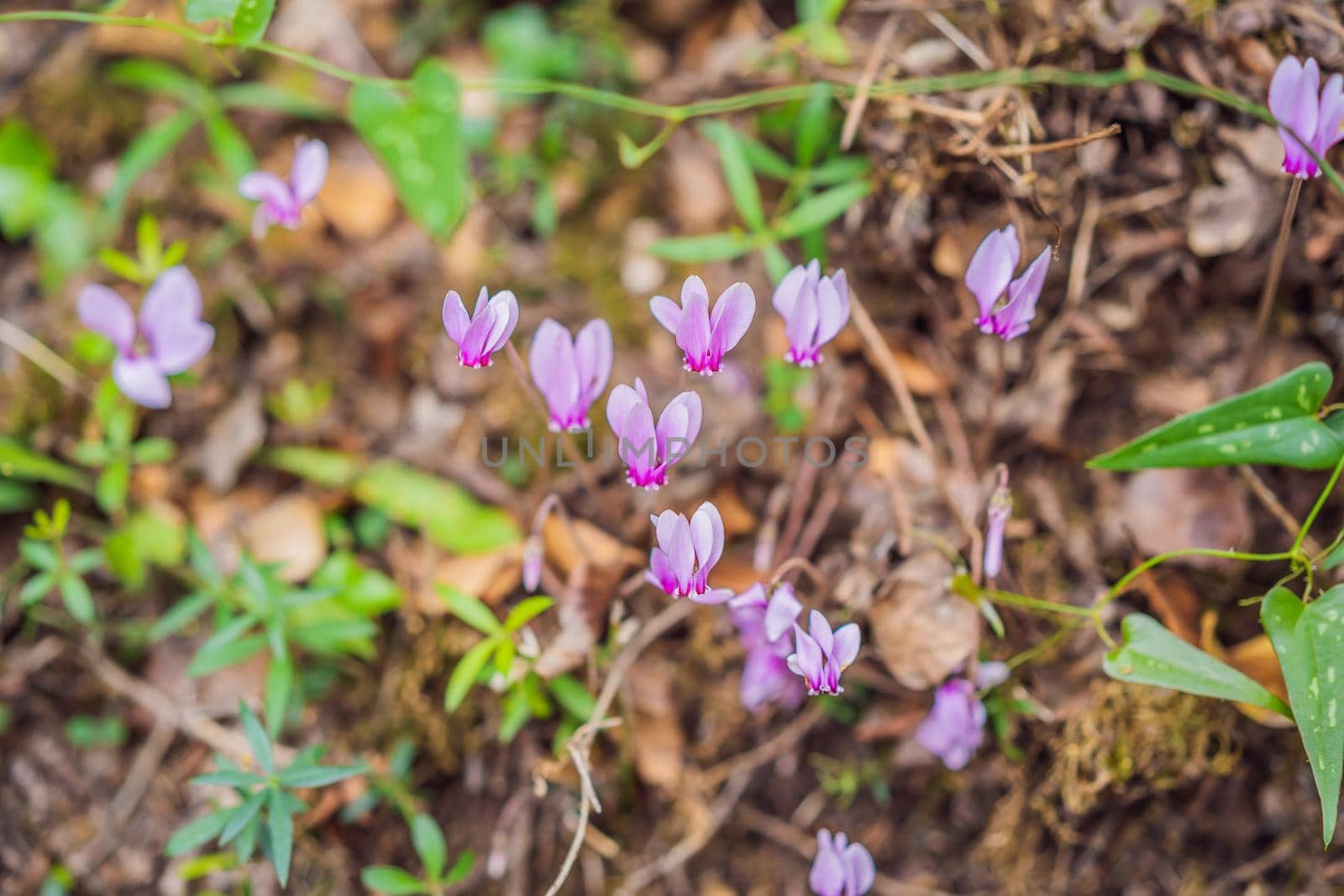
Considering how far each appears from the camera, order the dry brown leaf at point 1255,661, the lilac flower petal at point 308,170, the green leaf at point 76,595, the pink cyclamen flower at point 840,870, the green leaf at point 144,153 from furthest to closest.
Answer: the green leaf at point 144,153 → the green leaf at point 76,595 → the lilac flower petal at point 308,170 → the dry brown leaf at point 1255,661 → the pink cyclamen flower at point 840,870

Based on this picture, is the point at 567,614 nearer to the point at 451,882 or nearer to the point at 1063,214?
the point at 451,882

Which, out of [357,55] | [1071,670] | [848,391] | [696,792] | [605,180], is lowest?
[696,792]

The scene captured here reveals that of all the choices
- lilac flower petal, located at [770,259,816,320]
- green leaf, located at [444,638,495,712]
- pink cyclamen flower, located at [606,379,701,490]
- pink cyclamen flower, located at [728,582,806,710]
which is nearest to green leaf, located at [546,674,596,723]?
green leaf, located at [444,638,495,712]

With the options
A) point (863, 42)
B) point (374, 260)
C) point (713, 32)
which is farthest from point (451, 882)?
point (713, 32)

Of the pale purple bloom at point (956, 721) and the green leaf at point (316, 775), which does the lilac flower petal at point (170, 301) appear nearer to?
the green leaf at point (316, 775)

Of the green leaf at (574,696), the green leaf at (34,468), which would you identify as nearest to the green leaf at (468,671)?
the green leaf at (574,696)
